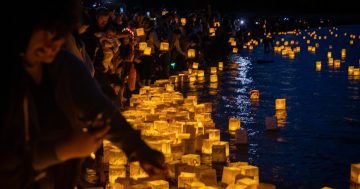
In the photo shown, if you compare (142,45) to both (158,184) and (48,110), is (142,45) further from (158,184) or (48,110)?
(48,110)

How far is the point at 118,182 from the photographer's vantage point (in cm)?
511

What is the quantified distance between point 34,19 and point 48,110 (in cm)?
37

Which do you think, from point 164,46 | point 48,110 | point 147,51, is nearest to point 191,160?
point 48,110

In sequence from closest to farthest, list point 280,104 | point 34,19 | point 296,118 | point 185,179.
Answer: point 34,19
point 185,179
point 296,118
point 280,104

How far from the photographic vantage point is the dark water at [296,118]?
617 cm

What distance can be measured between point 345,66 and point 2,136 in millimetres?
15235

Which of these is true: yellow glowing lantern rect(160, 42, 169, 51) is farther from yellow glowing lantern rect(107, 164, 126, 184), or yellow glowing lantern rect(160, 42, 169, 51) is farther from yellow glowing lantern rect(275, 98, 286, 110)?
yellow glowing lantern rect(107, 164, 126, 184)

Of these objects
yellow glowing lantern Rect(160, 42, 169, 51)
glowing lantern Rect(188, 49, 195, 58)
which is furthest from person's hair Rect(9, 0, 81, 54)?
glowing lantern Rect(188, 49, 195, 58)

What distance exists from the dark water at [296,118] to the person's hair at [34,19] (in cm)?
391

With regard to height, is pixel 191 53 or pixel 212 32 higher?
pixel 212 32

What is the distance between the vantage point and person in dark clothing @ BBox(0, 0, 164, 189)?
205cm

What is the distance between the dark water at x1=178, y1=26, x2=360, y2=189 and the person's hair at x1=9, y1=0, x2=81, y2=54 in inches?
154

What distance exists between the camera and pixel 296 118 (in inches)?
355

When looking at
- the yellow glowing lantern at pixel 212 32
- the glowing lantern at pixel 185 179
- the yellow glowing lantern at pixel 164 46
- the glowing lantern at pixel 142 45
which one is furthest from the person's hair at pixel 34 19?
the yellow glowing lantern at pixel 212 32
